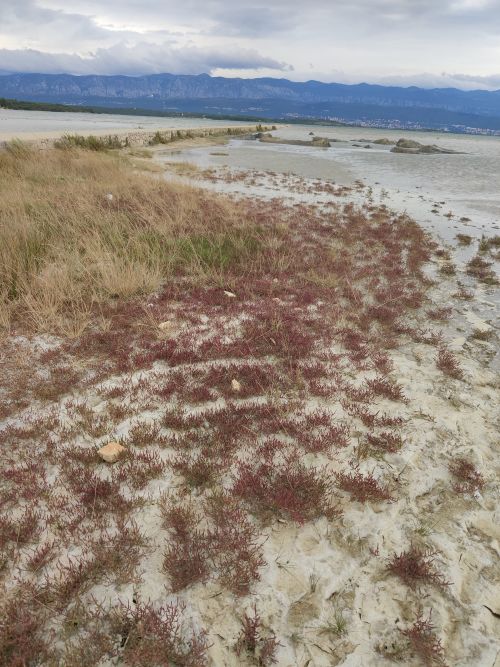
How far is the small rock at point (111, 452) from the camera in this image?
15.2ft

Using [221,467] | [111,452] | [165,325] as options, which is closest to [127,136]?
[165,325]

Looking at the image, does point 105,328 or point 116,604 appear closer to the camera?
point 116,604

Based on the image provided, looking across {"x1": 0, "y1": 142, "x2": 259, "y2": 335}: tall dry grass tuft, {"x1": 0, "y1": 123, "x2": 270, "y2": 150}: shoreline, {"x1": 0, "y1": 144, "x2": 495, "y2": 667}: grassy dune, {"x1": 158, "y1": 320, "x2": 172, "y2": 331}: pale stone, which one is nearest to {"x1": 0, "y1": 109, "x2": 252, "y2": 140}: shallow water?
{"x1": 0, "y1": 123, "x2": 270, "y2": 150}: shoreline

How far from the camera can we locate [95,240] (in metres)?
11.1

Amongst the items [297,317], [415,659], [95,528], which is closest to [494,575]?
[415,659]

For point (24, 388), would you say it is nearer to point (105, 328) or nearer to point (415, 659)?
point (105, 328)

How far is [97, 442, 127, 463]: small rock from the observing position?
4633 millimetres

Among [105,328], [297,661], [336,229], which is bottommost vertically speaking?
[297,661]

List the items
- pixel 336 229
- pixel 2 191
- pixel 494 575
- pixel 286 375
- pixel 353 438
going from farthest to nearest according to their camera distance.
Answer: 1. pixel 336 229
2. pixel 2 191
3. pixel 286 375
4. pixel 353 438
5. pixel 494 575

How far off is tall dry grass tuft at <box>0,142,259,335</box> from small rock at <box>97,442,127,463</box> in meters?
3.58

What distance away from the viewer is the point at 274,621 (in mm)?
3180

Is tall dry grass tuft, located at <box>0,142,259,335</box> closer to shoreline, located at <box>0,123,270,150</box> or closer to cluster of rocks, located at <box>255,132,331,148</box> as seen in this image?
shoreline, located at <box>0,123,270,150</box>

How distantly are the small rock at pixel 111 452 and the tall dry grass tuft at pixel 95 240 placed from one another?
3584 millimetres

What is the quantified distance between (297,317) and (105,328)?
13.4 feet
